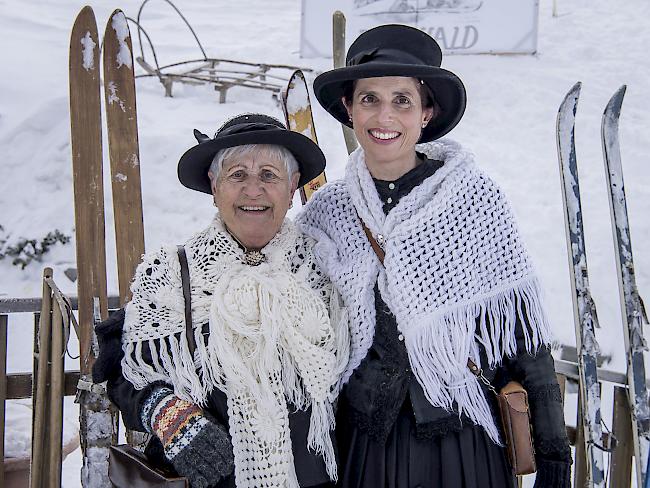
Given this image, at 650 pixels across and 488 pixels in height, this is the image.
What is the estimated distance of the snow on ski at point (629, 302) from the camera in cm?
213

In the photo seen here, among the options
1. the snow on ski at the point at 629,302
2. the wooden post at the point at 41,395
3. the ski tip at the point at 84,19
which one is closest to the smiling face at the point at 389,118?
the snow on ski at the point at 629,302

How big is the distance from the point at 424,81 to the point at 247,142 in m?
0.47

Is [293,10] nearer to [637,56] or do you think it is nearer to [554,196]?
[637,56]

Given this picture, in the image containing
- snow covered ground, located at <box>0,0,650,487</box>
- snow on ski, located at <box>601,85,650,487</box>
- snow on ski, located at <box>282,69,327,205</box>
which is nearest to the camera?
snow on ski, located at <box>601,85,650,487</box>

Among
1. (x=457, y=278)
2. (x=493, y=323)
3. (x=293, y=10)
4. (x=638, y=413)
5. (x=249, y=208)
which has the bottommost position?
(x=638, y=413)

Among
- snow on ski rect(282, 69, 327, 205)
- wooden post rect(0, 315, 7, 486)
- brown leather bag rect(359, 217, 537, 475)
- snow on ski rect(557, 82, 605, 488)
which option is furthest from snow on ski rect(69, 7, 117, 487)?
snow on ski rect(557, 82, 605, 488)

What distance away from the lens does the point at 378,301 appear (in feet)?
5.66

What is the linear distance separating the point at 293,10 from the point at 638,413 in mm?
12805

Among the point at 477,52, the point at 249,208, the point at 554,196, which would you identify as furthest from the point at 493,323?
the point at 477,52

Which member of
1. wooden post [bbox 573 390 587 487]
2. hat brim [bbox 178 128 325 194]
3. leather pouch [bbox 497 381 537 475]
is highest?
hat brim [bbox 178 128 325 194]

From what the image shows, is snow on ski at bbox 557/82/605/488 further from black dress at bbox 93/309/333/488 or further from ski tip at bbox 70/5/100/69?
ski tip at bbox 70/5/100/69

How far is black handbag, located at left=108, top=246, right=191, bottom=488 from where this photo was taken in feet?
4.87

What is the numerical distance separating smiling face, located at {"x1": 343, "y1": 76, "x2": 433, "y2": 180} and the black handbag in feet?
1.78

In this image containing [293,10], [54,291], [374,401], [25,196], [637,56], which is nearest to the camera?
[374,401]
